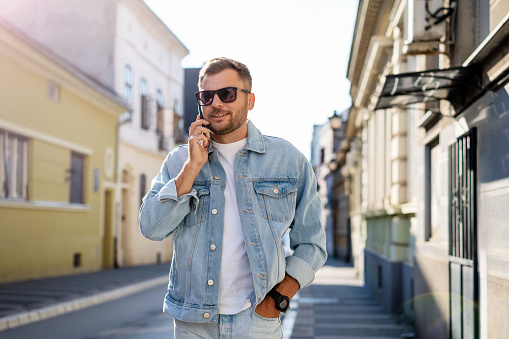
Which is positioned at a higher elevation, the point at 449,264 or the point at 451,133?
the point at 451,133

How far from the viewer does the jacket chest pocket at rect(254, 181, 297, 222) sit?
2754 millimetres

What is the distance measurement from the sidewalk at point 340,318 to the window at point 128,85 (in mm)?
11557

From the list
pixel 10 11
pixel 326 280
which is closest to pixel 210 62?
pixel 326 280

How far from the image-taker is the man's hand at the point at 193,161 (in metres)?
2.65

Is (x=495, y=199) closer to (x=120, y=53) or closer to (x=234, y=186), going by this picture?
(x=234, y=186)

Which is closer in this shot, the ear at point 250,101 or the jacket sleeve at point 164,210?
the jacket sleeve at point 164,210

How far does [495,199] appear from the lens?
4914mm

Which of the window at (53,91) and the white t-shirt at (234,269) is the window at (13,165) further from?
the white t-shirt at (234,269)

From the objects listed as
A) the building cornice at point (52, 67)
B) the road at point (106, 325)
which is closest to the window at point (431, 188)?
the road at point (106, 325)

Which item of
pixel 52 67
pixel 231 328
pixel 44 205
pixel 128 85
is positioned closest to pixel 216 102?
pixel 231 328

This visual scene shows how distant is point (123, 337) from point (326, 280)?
1137cm

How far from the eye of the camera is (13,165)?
15.0 m

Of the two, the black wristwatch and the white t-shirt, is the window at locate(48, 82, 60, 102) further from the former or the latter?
the black wristwatch

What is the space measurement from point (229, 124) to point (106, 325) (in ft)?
22.6
